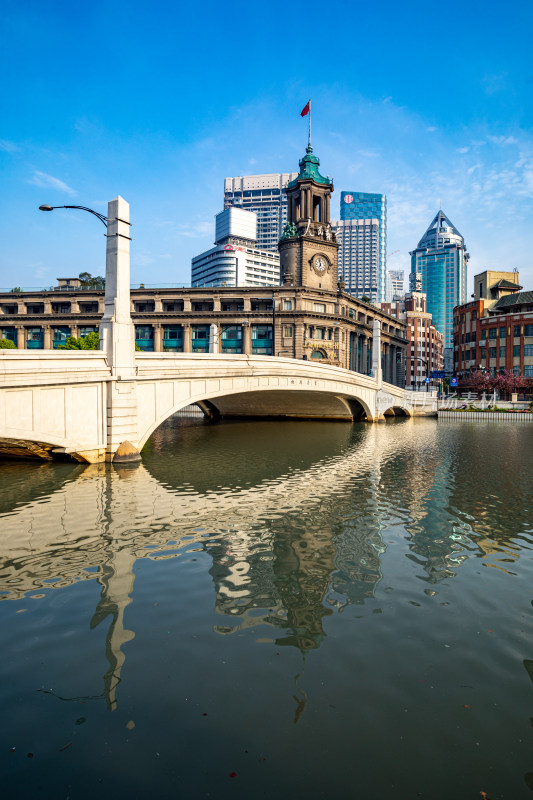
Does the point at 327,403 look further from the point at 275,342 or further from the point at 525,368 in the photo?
the point at 525,368

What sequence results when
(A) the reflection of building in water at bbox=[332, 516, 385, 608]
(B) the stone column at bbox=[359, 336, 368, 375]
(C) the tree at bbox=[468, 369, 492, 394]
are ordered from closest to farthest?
(A) the reflection of building in water at bbox=[332, 516, 385, 608]
(C) the tree at bbox=[468, 369, 492, 394]
(B) the stone column at bbox=[359, 336, 368, 375]

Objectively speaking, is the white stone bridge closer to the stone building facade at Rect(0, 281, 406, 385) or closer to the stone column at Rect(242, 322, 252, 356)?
the stone building facade at Rect(0, 281, 406, 385)

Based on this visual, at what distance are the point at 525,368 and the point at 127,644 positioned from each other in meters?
82.4

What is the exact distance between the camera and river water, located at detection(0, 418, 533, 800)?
179 inches

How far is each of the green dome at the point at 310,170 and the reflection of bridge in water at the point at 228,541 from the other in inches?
3143

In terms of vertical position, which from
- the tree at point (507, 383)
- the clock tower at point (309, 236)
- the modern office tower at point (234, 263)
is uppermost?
the modern office tower at point (234, 263)

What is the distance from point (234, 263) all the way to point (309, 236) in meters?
88.9

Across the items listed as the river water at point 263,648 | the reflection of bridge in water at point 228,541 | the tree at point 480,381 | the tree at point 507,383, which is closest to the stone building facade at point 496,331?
the tree at point 507,383

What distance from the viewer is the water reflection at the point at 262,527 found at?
26.8 feet

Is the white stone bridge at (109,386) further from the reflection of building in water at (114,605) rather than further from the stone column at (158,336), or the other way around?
the stone column at (158,336)

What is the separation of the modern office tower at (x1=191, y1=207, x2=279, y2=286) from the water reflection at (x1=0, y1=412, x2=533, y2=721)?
14242cm

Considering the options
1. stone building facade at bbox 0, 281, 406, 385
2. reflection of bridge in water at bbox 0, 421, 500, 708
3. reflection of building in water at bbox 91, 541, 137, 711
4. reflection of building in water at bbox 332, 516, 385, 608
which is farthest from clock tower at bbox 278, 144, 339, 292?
reflection of building in water at bbox 91, 541, 137, 711

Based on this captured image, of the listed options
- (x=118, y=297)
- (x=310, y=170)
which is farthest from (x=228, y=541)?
(x=310, y=170)

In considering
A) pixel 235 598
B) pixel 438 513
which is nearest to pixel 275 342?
pixel 438 513
